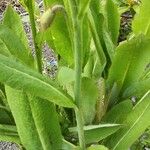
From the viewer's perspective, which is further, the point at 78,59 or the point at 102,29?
the point at 102,29

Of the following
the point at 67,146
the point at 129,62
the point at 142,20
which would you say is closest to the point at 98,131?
the point at 67,146

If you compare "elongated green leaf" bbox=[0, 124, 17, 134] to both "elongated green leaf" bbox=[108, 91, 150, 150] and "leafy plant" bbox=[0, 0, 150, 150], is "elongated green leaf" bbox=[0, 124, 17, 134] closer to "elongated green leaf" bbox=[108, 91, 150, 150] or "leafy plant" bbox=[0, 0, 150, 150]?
"leafy plant" bbox=[0, 0, 150, 150]

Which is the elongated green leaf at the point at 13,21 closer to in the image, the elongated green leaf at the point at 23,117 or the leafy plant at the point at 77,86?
the leafy plant at the point at 77,86

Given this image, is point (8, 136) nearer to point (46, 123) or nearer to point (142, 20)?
point (46, 123)

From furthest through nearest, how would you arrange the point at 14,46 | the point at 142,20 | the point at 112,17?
the point at 112,17
the point at 142,20
the point at 14,46

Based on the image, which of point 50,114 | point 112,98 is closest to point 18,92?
point 50,114

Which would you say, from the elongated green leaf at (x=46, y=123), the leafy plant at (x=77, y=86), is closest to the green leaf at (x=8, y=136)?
the leafy plant at (x=77, y=86)

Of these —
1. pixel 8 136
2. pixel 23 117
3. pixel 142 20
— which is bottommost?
pixel 8 136

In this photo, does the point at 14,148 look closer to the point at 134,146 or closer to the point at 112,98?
the point at 134,146
